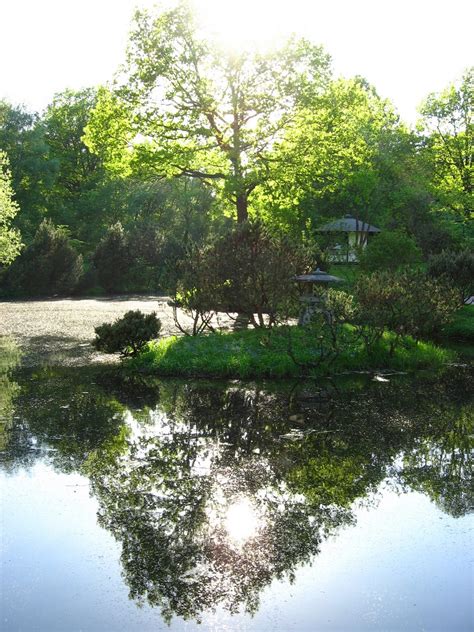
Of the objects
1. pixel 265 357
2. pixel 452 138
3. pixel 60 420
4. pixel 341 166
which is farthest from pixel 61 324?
pixel 452 138

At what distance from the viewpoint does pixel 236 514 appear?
7.33 m

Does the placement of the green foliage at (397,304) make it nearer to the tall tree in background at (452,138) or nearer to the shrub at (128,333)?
the shrub at (128,333)

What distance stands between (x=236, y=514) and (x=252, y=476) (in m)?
1.30

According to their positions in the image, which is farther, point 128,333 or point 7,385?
point 128,333

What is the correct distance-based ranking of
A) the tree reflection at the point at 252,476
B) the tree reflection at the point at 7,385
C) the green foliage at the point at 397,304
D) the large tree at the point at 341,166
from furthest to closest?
the large tree at the point at 341,166
the green foliage at the point at 397,304
the tree reflection at the point at 7,385
the tree reflection at the point at 252,476

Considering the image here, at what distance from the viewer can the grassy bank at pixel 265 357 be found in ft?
52.0

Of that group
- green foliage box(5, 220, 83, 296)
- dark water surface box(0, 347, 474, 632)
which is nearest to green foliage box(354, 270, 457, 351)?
dark water surface box(0, 347, 474, 632)

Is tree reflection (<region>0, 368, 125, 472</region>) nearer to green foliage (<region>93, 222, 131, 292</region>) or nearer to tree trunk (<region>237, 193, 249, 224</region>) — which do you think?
tree trunk (<region>237, 193, 249, 224</region>)

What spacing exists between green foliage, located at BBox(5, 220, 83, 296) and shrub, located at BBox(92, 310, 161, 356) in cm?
2738

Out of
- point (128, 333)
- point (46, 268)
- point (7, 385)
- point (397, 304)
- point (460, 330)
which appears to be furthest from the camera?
point (46, 268)

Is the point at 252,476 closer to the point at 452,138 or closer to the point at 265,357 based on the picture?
the point at 265,357

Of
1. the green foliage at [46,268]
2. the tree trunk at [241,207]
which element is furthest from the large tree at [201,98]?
the green foliage at [46,268]

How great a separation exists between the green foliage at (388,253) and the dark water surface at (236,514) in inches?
534

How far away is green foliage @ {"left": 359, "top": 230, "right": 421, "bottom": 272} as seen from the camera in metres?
25.9
